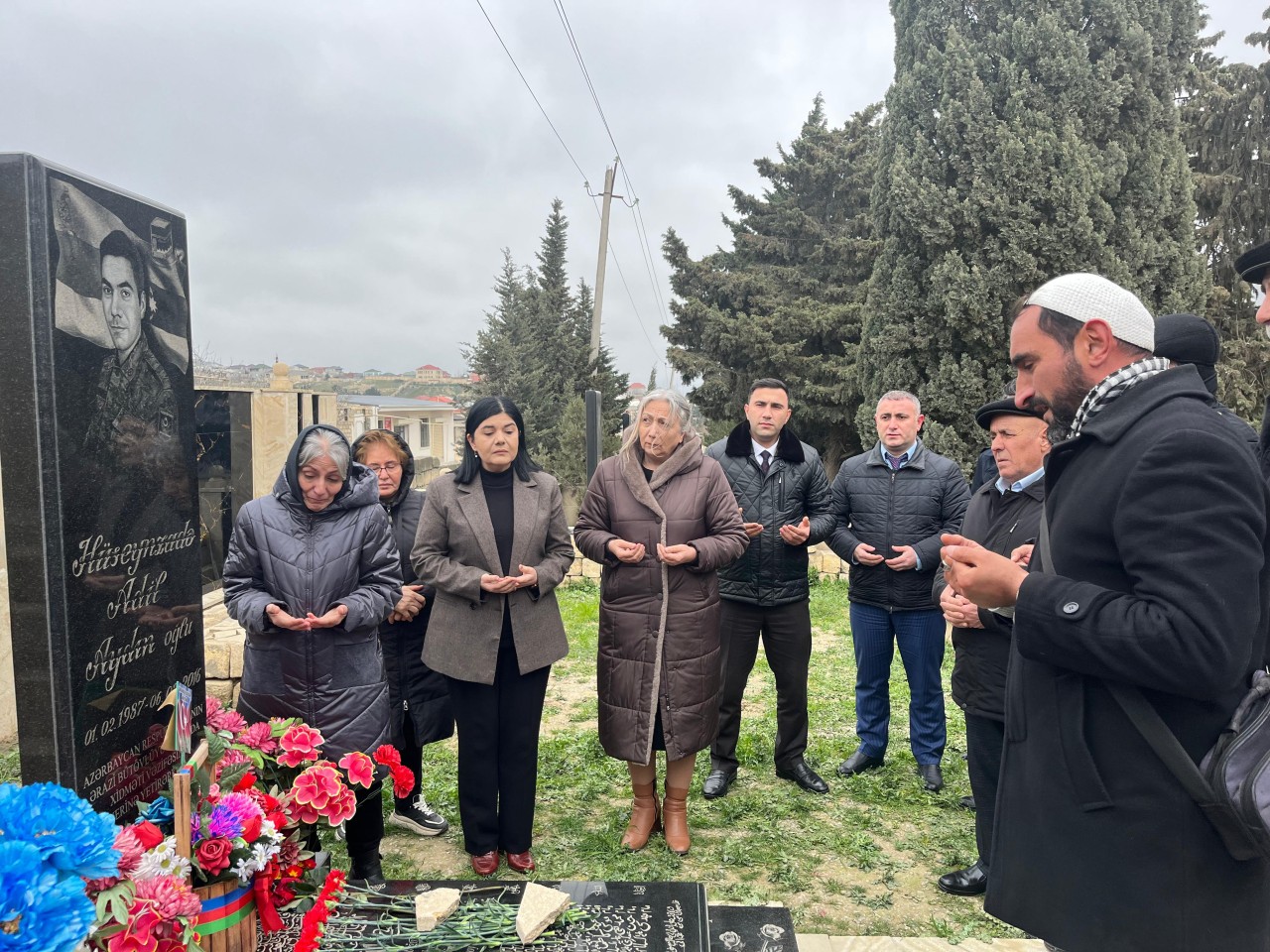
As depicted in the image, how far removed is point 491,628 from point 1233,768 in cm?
250

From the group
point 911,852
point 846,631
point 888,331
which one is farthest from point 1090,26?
point 911,852

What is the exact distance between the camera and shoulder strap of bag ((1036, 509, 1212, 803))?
159cm

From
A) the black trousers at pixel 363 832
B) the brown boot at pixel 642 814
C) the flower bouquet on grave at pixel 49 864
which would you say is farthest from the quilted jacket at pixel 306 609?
the flower bouquet on grave at pixel 49 864

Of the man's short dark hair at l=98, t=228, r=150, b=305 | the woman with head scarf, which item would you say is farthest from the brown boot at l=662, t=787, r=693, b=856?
the man's short dark hair at l=98, t=228, r=150, b=305

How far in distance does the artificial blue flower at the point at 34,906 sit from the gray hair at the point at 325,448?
180cm

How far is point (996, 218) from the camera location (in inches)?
464

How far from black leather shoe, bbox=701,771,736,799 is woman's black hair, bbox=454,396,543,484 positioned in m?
1.88

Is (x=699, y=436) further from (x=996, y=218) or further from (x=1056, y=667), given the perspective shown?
(x=996, y=218)

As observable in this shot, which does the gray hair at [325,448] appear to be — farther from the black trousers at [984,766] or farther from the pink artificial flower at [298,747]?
the black trousers at [984,766]

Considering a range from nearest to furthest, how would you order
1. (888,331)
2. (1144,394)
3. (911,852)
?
1. (1144,394)
2. (911,852)
3. (888,331)

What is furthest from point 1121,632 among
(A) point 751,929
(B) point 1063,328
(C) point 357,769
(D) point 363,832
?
(D) point 363,832

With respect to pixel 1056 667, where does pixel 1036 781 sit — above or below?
below

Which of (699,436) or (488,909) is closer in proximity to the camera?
(488,909)

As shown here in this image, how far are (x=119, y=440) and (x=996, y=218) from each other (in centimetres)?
1213
